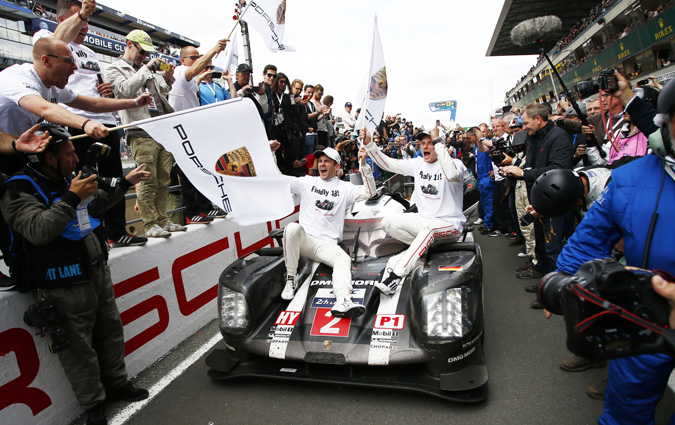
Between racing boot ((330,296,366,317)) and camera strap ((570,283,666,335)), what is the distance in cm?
205

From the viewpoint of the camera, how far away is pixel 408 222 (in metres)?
4.45

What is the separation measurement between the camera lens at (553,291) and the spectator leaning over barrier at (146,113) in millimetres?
3855

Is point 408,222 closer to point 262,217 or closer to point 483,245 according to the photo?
point 262,217

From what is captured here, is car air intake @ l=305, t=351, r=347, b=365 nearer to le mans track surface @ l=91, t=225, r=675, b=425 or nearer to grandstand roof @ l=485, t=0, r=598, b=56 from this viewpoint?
le mans track surface @ l=91, t=225, r=675, b=425

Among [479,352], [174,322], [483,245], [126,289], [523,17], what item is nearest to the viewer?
[479,352]

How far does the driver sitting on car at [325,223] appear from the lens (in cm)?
398

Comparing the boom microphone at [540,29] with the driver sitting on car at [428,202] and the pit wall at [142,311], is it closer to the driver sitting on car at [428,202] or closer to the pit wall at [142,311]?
the driver sitting on car at [428,202]

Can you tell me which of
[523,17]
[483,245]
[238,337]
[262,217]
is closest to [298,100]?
[483,245]

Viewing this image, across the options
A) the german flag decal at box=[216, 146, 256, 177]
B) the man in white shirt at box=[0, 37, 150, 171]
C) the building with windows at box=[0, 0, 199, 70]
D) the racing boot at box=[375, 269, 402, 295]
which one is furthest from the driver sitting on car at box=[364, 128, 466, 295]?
the building with windows at box=[0, 0, 199, 70]

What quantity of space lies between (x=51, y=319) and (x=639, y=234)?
3523 millimetres

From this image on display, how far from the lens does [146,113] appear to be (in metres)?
5.04

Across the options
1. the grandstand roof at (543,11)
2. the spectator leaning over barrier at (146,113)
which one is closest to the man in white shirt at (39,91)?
the spectator leaning over barrier at (146,113)

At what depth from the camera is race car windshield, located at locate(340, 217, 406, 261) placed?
4613 mm

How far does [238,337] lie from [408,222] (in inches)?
80.9
